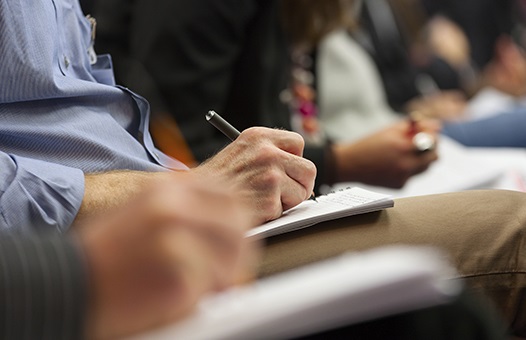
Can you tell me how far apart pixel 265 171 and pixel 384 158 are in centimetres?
59

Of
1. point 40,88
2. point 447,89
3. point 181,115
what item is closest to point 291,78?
point 181,115

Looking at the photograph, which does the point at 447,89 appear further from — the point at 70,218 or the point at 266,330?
the point at 266,330

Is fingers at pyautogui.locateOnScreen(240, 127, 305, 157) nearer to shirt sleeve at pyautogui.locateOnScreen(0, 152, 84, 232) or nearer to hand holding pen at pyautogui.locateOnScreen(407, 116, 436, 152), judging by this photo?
shirt sleeve at pyautogui.locateOnScreen(0, 152, 84, 232)

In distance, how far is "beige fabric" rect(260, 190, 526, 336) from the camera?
0.85m

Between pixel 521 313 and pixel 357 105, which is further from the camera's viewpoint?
pixel 357 105

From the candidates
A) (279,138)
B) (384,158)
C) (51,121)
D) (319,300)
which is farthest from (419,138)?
(319,300)

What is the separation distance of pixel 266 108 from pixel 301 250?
2.83 ft

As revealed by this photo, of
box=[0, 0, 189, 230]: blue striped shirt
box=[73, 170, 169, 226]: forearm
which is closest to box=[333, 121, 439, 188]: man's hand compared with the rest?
box=[0, 0, 189, 230]: blue striped shirt

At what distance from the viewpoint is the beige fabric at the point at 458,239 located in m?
0.85

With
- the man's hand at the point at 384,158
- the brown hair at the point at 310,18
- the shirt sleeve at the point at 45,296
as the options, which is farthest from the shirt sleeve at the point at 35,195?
the brown hair at the point at 310,18

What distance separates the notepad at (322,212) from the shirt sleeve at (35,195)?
0.20 m

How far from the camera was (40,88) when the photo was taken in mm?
966

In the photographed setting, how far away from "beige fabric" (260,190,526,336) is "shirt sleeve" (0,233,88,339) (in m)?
0.37

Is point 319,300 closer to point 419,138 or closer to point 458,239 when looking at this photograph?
point 458,239
